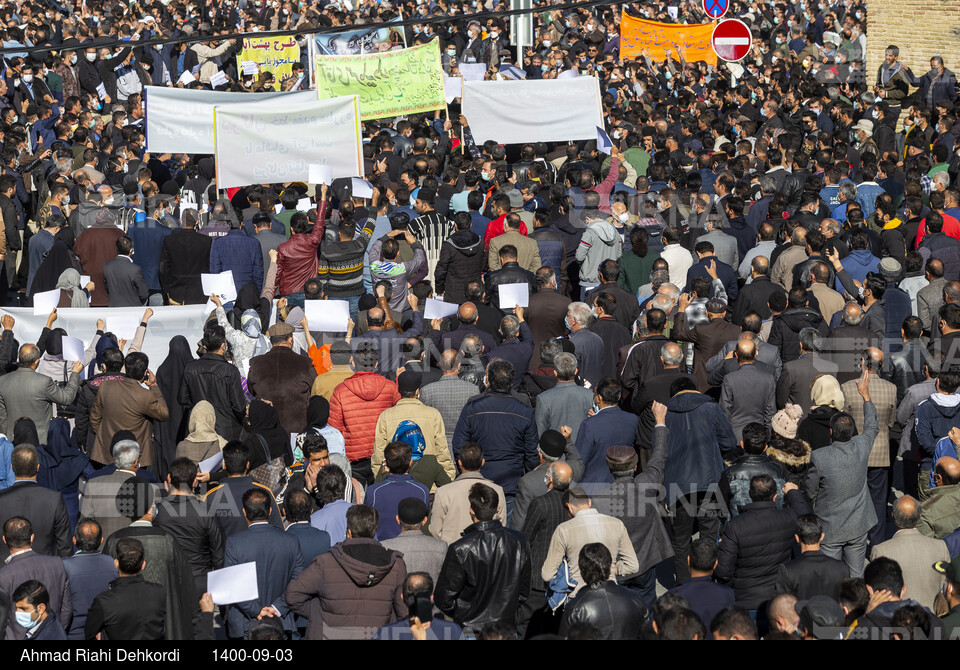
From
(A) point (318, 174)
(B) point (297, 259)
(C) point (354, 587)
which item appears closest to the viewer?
(C) point (354, 587)

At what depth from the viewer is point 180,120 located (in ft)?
51.2

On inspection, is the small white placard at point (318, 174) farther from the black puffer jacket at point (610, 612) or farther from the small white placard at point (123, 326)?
the black puffer jacket at point (610, 612)

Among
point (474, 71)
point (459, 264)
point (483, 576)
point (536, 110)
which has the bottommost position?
point (474, 71)

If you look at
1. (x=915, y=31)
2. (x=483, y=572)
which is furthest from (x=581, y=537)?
(x=915, y=31)

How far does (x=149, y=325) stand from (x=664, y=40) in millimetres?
15514

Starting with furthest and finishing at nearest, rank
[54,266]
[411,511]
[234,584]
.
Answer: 1. [54,266]
2. [411,511]
3. [234,584]

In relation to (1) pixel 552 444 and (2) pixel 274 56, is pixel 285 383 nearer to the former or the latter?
(1) pixel 552 444

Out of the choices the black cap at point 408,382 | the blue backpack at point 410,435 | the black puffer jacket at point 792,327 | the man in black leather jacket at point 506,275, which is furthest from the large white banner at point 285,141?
the blue backpack at point 410,435

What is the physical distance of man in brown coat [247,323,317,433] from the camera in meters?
9.80

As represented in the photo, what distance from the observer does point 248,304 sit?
12.2 meters

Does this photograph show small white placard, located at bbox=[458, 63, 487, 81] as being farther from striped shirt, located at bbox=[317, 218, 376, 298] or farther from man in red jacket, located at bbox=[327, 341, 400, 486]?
man in red jacket, located at bbox=[327, 341, 400, 486]

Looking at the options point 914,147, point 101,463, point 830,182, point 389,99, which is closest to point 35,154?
point 389,99

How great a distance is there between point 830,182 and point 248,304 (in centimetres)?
634

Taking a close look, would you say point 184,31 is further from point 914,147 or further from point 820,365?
point 820,365
